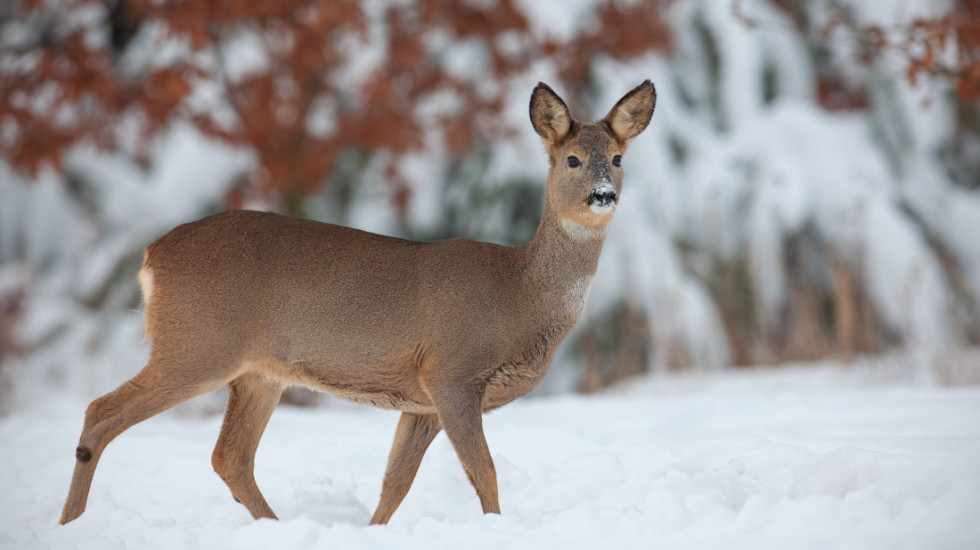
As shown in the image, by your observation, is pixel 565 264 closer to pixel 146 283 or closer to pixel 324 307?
pixel 324 307

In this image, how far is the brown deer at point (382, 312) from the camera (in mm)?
3689

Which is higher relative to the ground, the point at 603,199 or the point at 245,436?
the point at 603,199

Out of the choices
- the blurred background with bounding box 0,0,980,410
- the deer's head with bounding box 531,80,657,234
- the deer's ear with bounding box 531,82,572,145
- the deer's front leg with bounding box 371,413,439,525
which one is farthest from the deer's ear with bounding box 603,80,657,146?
the blurred background with bounding box 0,0,980,410

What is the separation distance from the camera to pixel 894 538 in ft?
8.81

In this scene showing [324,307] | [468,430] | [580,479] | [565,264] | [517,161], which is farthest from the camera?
[517,161]

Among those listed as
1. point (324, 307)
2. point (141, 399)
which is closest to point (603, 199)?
Answer: point (324, 307)

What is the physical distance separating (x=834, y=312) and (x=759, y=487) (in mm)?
6495

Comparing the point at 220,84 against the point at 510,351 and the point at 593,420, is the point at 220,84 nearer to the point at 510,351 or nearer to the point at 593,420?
the point at 593,420

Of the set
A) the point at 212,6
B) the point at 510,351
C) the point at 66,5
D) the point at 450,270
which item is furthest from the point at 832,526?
the point at 66,5

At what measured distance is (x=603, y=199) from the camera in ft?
12.1

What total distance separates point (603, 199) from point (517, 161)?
6748 millimetres

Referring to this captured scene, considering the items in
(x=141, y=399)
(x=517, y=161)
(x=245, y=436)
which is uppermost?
(x=517, y=161)

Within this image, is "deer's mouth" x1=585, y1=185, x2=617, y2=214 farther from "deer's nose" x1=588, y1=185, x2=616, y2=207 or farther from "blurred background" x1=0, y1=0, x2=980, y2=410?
"blurred background" x1=0, y1=0, x2=980, y2=410

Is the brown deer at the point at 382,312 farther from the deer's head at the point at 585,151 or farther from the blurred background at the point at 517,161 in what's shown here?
the blurred background at the point at 517,161
